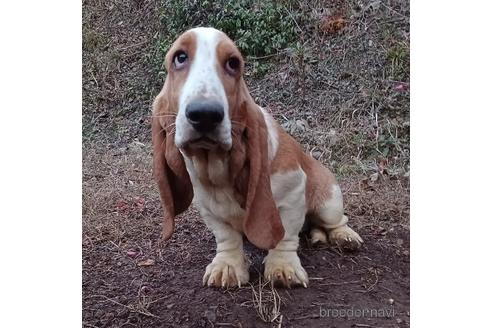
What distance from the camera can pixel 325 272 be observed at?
2768 mm

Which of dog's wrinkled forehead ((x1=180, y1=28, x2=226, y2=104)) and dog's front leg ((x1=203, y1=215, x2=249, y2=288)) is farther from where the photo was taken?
dog's front leg ((x1=203, y1=215, x2=249, y2=288))

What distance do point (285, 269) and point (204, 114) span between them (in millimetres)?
758

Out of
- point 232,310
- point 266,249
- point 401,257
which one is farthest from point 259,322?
→ point 401,257

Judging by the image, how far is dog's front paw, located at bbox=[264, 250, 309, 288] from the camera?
270 centimetres

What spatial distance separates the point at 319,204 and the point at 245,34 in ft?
2.49

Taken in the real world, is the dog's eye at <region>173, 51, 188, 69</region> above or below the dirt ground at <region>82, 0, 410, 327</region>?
above

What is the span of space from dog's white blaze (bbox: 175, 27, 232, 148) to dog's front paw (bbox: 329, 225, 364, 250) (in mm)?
732

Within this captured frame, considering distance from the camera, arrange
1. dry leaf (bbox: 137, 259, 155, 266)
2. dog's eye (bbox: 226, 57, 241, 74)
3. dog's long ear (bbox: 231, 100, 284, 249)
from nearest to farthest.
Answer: dog's eye (bbox: 226, 57, 241, 74)
dog's long ear (bbox: 231, 100, 284, 249)
dry leaf (bbox: 137, 259, 155, 266)

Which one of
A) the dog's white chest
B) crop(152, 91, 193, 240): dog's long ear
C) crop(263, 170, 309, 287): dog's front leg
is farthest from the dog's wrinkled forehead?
crop(263, 170, 309, 287): dog's front leg

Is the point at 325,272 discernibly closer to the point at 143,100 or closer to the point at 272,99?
the point at 272,99

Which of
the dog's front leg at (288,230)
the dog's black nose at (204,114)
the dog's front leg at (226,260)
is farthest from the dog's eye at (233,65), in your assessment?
the dog's front leg at (226,260)

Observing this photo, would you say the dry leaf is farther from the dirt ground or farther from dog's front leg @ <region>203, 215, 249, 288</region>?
dog's front leg @ <region>203, 215, 249, 288</region>

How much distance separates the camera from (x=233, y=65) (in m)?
2.51

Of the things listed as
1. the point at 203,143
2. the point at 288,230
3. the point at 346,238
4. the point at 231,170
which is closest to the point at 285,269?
the point at 288,230
